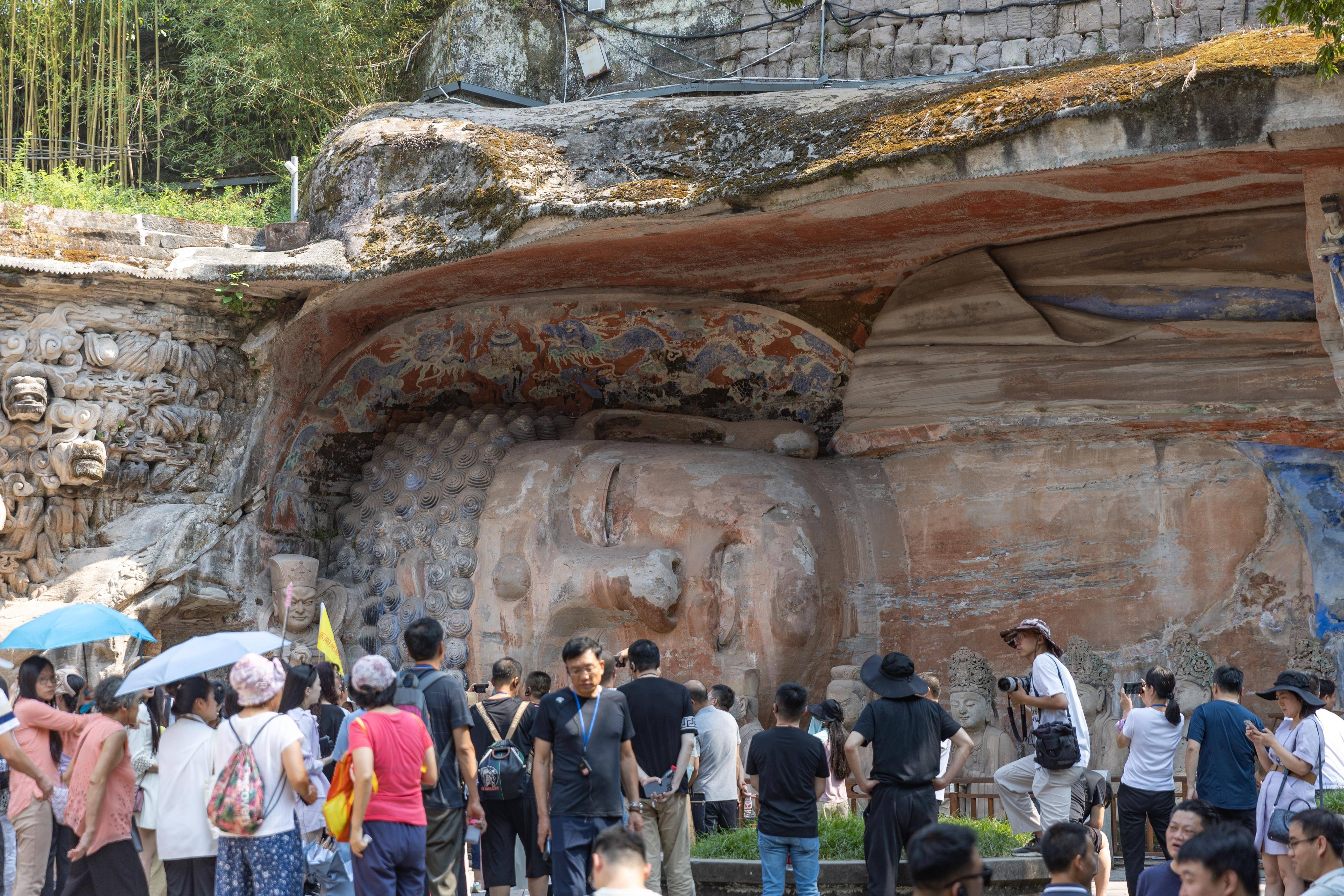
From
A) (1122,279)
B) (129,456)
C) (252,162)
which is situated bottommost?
(129,456)

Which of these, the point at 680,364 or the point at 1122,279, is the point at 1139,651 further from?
the point at 680,364

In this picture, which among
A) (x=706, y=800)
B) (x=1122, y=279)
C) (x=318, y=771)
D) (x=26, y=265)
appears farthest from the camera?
(x=26, y=265)

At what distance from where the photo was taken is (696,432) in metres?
10.4

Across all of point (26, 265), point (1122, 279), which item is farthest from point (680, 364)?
point (26, 265)

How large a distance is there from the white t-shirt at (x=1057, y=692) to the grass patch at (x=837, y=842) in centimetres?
68

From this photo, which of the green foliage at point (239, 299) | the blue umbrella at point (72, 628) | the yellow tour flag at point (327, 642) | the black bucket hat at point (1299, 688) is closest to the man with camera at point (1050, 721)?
the black bucket hat at point (1299, 688)

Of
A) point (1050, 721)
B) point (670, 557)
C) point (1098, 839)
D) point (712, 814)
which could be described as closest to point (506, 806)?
point (712, 814)

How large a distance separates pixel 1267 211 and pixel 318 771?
6198 millimetres

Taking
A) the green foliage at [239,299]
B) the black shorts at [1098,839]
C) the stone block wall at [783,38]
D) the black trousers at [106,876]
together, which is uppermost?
the stone block wall at [783,38]

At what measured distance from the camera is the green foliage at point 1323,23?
20.1 feet

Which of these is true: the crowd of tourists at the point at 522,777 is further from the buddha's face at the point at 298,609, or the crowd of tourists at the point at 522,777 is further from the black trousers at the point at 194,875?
the buddha's face at the point at 298,609

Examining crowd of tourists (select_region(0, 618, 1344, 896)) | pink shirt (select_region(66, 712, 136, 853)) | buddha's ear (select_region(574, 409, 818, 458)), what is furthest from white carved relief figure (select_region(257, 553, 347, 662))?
pink shirt (select_region(66, 712, 136, 853))

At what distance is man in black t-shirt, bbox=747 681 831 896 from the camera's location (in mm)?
5523

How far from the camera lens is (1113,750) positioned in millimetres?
8242
